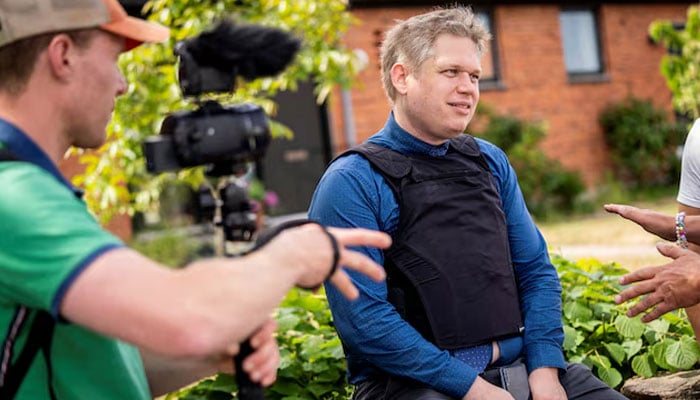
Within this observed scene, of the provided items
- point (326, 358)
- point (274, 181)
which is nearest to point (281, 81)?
point (326, 358)

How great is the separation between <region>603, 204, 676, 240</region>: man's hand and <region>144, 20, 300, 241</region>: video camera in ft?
5.79

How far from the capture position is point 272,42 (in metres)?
1.68

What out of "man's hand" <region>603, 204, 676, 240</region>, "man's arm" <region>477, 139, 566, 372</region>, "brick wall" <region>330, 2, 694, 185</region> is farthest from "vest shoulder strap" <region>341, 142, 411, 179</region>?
"brick wall" <region>330, 2, 694, 185</region>

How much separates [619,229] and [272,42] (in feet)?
36.5

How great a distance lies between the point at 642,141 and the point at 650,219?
598 inches

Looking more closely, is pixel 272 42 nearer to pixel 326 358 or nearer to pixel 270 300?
pixel 270 300

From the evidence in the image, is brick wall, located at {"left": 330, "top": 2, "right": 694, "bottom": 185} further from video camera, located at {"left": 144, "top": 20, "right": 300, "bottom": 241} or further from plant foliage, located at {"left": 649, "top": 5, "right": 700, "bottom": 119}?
video camera, located at {"left": 144, "top": 20, "right": 300, "bottom": 241}

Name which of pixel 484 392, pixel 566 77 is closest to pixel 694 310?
pixel 484 392

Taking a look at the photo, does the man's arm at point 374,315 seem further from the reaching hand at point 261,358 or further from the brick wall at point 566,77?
the brick wall at point 566,77

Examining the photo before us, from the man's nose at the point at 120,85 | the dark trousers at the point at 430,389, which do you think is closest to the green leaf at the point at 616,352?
the dark trousers at the point at 430,389

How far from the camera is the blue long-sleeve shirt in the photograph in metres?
2.70

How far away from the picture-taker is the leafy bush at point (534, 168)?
15508 millimetres

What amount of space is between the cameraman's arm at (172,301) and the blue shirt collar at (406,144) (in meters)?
1.66

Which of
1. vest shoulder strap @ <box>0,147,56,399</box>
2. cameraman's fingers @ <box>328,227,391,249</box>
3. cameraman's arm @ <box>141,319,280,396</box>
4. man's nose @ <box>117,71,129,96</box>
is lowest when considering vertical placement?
cameraman's arm @ <box>141,319,280,396</box>
